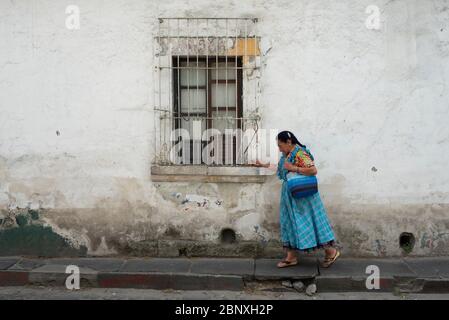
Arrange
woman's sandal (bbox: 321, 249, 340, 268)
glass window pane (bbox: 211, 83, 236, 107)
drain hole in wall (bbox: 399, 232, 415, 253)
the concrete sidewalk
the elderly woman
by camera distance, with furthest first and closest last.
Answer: glass window pane (bbox: 211, 83, 236, 107), drain hole in wall (bbox: 399, 232, 415, 253), woman's sandal (bbox: 321, 249, 340, 268), the elderly woman, the concrete sidewalk

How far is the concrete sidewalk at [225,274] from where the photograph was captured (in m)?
6.50

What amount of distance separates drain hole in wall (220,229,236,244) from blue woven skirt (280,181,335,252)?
2.87 feet

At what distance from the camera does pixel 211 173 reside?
727 centimetres

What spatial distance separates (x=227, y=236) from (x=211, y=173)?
0.81m

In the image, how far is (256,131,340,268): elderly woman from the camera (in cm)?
660

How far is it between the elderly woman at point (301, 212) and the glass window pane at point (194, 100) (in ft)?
4.24

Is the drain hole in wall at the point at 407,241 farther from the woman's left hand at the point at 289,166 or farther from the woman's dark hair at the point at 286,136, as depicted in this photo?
the woman's dark hair at the point at 286,136

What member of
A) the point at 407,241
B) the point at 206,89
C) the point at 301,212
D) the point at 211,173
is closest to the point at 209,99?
the point at 206,89

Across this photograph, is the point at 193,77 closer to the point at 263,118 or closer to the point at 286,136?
the point at 263,118

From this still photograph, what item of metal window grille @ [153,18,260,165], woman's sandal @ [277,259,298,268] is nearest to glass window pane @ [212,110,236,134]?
metal window grille @ [153,18,260,165]

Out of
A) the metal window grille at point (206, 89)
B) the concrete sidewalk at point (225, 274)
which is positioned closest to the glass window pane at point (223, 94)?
→ the metal window grille at point (206, 89)

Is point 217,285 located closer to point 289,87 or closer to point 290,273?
point 290,273

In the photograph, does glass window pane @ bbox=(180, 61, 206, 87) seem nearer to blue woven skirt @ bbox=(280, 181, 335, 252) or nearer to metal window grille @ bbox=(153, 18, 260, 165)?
metal window grille @ bbox=(153, 18, 260, 165)

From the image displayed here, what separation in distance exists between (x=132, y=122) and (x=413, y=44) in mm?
3476
